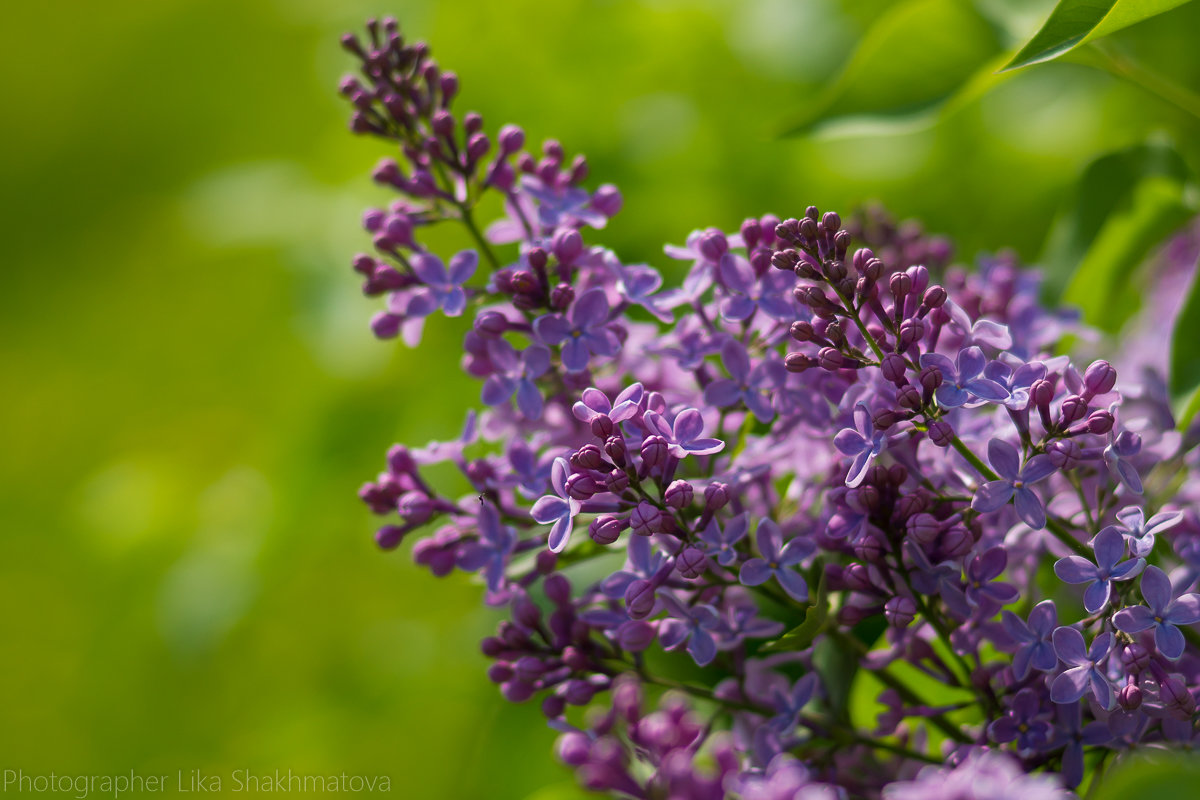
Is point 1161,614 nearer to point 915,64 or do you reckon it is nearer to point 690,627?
point 690,627

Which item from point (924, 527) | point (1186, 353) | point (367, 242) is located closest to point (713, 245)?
point (924, 527)

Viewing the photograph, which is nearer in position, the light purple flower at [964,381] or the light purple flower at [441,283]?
the light purple flower at [964,381]

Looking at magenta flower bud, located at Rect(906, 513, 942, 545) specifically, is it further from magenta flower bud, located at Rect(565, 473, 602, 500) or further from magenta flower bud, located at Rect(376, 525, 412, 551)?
magenta flower bud, located at Rect(376, 525, 412, 551)

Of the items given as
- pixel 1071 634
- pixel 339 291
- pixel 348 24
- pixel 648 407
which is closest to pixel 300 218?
pixel 339 291

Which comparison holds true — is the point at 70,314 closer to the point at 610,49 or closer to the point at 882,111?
the point at 610,49

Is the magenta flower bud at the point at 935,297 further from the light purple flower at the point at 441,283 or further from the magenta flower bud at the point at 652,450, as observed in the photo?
the light purple flower at the point at 441,283

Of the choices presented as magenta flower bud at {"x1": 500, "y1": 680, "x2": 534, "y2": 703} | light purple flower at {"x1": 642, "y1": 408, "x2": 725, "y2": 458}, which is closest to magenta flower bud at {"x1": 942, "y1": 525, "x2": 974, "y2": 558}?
light purple flower at {"x1": 642, "y1": 408, "x2": 725, "y2": 458}

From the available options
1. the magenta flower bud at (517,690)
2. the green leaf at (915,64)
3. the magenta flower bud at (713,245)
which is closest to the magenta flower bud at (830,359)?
the magenta flower bud at (713,245)
